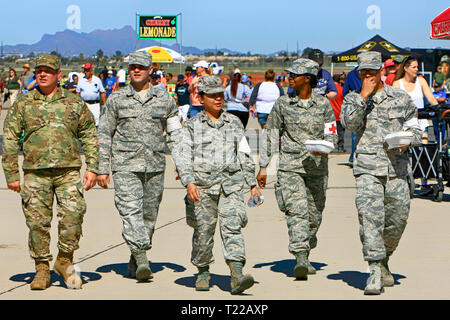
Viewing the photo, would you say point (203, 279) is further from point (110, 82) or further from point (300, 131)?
point (110, 82)

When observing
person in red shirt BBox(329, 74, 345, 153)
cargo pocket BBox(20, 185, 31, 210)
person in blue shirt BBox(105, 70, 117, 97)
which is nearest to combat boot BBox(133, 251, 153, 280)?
cargo pocket BBox(20, 185, 31, 210)

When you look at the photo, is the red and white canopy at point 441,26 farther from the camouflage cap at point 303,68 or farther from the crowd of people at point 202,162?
the crowd of people at point 202,162

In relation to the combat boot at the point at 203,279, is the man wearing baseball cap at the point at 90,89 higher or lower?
higher

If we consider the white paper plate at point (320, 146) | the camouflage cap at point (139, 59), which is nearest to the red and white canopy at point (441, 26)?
the white paper plate at point (320, 146)

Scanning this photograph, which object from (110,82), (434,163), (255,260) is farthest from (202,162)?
(110,82)

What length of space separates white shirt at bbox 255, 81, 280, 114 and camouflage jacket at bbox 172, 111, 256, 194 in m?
9.15

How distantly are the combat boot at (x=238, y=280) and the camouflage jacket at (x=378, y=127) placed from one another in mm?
1198

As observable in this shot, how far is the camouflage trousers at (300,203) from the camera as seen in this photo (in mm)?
7445

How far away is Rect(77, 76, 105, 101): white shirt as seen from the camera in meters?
19.3

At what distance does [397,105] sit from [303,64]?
41.9 inches

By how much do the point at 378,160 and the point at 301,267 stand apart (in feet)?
3.64

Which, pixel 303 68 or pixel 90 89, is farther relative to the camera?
pixel 90 89

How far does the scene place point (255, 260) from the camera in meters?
8.14

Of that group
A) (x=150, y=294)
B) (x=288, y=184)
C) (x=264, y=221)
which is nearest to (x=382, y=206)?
(x=288, y=184)
